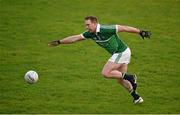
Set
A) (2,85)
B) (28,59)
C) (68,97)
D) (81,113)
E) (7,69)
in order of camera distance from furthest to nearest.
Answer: (28,59) → (7,69) → (2,85) → (68,97) → (81,113)

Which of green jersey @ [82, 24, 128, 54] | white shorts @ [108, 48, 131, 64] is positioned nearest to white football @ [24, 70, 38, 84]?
green jersey @ [82, 24, 128, 54]

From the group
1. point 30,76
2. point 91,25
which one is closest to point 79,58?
point 30,76

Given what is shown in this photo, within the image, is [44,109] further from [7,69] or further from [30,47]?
[30,47]

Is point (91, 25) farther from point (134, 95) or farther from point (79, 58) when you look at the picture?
point (79, 58)

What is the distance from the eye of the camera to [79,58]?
1994 cm

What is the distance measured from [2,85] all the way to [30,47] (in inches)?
187

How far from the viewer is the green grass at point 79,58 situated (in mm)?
15141

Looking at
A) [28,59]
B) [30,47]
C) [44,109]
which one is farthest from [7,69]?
[44,109]

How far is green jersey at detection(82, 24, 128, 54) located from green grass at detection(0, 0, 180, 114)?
174cm

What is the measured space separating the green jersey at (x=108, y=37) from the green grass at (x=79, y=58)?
1739mm

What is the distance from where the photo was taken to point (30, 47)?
21188 mm

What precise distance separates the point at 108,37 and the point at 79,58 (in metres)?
5.38

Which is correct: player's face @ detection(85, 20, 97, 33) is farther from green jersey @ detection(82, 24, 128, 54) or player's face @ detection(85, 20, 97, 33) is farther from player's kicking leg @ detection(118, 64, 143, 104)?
player's kicking leg @ detection(118, 64, 143, 104)

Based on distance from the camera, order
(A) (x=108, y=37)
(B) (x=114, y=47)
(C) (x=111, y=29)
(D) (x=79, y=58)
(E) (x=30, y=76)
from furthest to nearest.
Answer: (D) (x=79, y=58) < (E) (x=30, y=76) < (B) (x=114, y=47) < (A) (x=108, y=37) < (C) (x=111, y=29)
